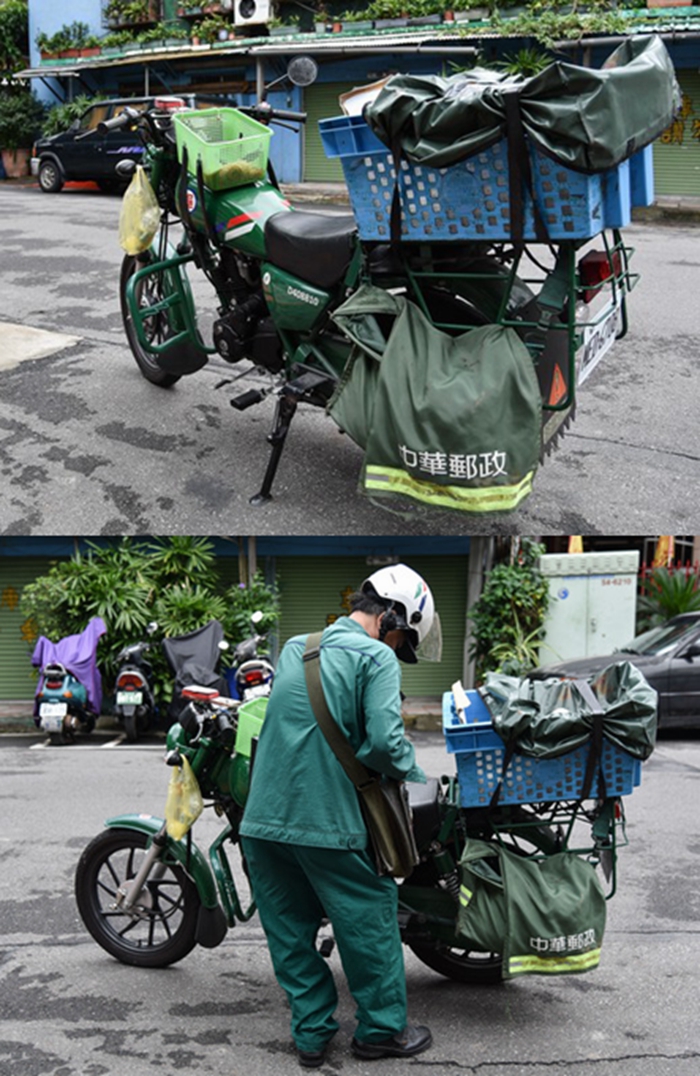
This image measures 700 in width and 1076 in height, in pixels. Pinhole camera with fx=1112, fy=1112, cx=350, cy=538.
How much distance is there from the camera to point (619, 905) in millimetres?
4688

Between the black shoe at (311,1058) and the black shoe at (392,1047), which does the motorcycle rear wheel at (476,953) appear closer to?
the black shoe at (392,1047)

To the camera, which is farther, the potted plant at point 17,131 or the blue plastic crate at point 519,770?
the potted plant at point 17,131

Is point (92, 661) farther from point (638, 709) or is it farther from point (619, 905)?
point (638, 709)

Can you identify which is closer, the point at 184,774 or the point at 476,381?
the point at 184,774

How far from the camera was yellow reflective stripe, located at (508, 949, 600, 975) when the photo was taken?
11.2 feet

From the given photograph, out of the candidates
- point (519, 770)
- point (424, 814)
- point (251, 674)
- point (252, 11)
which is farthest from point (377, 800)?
point (252, 11)

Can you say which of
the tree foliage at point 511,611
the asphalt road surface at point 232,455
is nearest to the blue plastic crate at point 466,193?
the asphalt road surface at point 232,455

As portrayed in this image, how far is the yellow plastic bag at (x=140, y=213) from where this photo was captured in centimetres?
601

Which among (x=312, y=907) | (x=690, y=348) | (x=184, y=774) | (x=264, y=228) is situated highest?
(x=264, y=228)

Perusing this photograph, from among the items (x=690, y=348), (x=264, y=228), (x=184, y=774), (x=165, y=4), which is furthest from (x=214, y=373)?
(x=165, y=4)

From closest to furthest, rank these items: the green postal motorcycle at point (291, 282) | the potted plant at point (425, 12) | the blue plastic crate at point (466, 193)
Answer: the blue plastic crate at point (466, 193)
the green postal motorcycle at point (291, 282)
the potted plant at point (425, 12)

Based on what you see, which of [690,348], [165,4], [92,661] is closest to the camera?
[690,348]

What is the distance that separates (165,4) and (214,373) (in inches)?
737

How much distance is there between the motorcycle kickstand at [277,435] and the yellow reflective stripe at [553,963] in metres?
2.71
